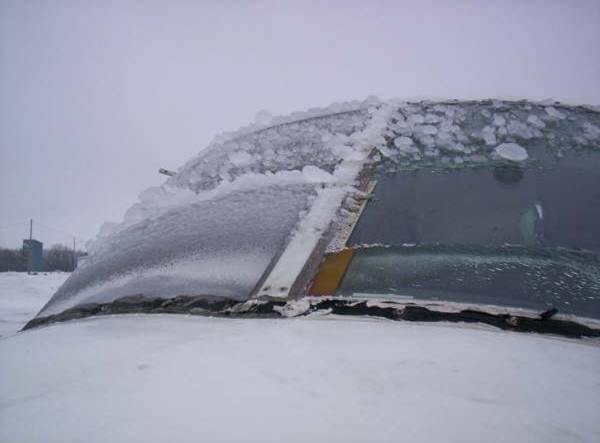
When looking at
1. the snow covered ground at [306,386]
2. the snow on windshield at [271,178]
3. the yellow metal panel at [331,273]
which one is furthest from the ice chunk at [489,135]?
the snow covered ground at [306,386]

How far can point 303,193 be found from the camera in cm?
169

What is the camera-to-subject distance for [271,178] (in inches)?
73.2

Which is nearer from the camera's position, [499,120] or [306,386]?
[306,386]

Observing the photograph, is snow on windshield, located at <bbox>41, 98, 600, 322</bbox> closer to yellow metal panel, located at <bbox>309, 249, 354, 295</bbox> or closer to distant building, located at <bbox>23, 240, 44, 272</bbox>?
yellow metal panel, located at <bbox>309, 249, 354, 295</bbox>

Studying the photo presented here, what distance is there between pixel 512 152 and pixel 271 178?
1022 millimetres

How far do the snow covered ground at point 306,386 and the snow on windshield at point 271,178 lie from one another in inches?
16.3

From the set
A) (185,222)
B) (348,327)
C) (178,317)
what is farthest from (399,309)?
(185,222)

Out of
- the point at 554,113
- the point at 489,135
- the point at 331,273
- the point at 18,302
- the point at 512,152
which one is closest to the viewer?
the point at 331,273

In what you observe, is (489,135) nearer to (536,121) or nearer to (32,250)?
(536,121)

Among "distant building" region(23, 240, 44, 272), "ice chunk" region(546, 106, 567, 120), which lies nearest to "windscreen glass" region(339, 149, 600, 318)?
"ice chunk" region(546, 106, 567, 120)

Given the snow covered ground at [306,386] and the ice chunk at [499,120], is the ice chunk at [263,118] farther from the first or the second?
the snow covered ground at [306,386]

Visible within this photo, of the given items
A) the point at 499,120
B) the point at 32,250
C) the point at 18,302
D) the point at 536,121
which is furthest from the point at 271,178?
the point at 32,250

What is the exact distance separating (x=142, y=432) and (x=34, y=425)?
19 cm

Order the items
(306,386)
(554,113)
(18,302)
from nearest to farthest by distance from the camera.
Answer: (306,386) < (554,113) < (18,302)
